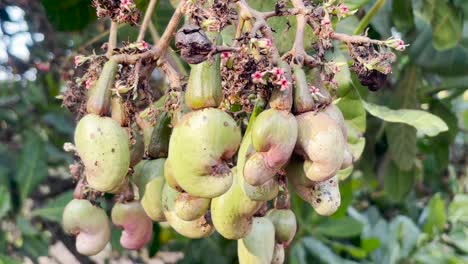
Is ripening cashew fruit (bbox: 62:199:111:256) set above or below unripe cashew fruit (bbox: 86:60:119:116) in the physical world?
below

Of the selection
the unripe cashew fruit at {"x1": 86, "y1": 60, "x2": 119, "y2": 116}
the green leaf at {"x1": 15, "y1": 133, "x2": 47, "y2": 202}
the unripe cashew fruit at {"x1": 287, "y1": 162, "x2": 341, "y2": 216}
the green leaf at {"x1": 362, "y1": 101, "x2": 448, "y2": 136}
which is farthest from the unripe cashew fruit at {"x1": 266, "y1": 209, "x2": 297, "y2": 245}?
the green leaf at {"x1": 15, "y1": 133, "x2": 47, "y2": 202}

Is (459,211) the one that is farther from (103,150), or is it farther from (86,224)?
(103,150)

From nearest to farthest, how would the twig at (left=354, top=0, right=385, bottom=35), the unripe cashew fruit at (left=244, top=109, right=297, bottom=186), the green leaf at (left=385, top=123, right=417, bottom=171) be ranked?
the unripe cashew fruit at (left=244, top=109, right=297, bottom=186) → the twig at (left=354, top=0, right=385, bottom=35) → the green leaf at (left=385, top=123, right=417, bottom=171)

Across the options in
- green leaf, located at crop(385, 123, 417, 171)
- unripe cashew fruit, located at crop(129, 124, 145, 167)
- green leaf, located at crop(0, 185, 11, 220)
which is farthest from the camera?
green leaf, located at crop(385, 123, 417, 171)

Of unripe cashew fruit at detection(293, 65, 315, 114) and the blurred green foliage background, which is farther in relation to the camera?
the blurred green foliage background

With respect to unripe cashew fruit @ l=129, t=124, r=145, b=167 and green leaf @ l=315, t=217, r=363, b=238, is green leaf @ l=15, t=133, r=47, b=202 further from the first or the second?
unripe cashew fruit @ l=129, t=124, r=145, b=167

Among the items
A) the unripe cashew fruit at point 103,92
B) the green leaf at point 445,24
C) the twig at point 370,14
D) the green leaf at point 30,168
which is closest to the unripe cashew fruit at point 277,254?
the unripe cashew fruit at point 103,92

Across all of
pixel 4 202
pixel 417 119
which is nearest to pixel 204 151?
pixel 417 119

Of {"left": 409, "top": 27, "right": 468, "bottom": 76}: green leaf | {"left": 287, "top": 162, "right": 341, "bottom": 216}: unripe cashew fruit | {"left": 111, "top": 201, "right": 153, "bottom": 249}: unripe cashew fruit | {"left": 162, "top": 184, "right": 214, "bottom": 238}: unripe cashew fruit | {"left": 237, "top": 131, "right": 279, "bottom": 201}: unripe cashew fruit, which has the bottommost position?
{"left": 409, "top": 27, "right": 468, "bottom": 76}: green leaf
